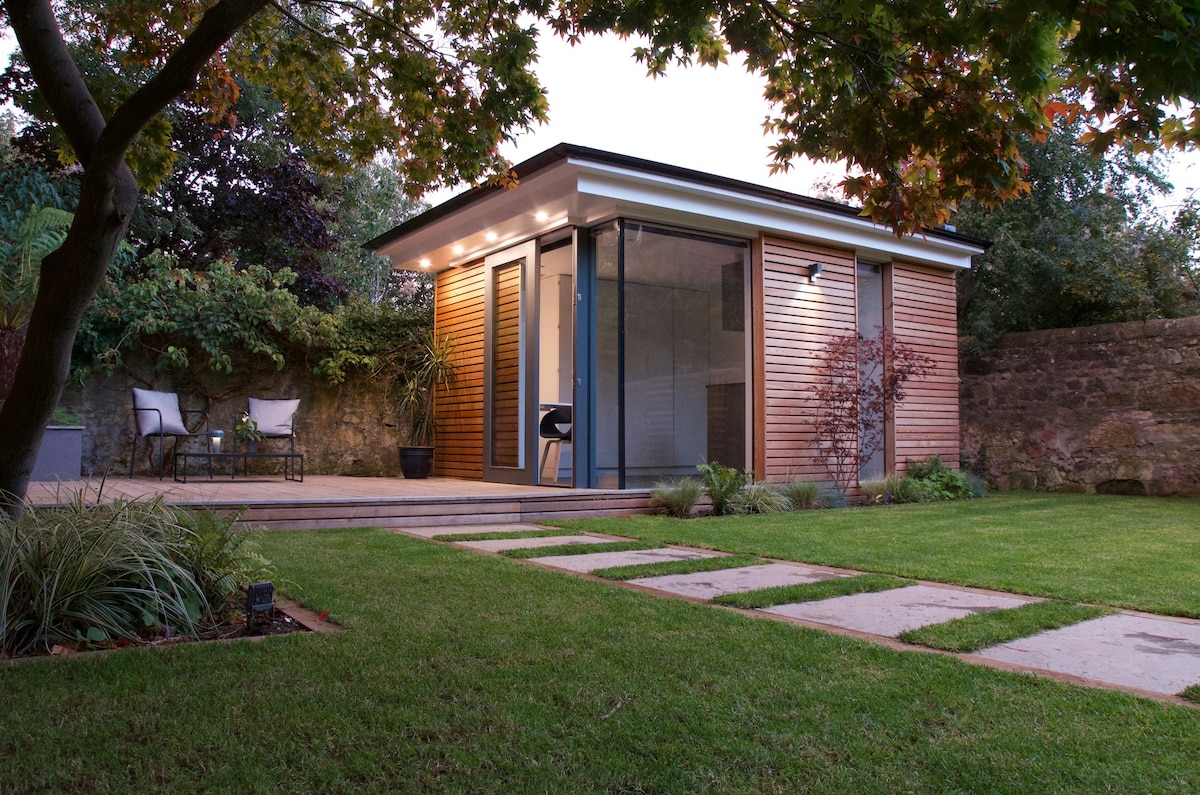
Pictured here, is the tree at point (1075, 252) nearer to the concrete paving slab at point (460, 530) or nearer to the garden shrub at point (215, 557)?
the concrete paving slab at point (460, 530)

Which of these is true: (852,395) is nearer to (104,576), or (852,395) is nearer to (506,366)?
(506,366)

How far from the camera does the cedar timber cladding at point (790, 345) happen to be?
834 cm

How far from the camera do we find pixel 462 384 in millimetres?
9352

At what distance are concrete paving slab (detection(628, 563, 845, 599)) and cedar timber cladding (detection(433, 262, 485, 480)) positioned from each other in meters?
5.29

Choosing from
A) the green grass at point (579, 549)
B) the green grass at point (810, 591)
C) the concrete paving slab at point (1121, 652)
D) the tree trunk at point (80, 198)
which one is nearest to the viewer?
the concrete paving slab at point (1121, 652)

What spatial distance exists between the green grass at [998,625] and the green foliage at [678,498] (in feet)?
12.8

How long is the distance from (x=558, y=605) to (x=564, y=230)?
557 centimetres

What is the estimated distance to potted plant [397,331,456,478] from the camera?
31.5 ft

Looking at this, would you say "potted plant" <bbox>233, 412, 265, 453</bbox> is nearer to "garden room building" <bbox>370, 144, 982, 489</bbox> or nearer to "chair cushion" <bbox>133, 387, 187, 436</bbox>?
"chair cushion" <bbox>133, 387, 187, 436</bbox>

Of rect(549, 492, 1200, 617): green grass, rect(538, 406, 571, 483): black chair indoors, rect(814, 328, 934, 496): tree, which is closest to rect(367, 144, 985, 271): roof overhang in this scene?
rect(814, 328, 934, 496): tree

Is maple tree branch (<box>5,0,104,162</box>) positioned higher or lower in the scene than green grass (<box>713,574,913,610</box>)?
higher

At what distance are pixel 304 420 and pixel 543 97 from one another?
660cm

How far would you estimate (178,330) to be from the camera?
8484 millimetres

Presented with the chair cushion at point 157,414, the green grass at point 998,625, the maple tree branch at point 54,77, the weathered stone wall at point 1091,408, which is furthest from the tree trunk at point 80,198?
the weathered stone wall at point 1091,408
